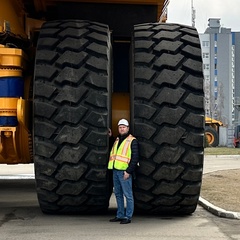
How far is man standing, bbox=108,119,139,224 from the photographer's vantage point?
287 inches

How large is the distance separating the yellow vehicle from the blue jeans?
97 millimetres

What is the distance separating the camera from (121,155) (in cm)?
748

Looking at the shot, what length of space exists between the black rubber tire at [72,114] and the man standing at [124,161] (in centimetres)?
22

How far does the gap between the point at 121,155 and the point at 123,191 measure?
446 millimetres

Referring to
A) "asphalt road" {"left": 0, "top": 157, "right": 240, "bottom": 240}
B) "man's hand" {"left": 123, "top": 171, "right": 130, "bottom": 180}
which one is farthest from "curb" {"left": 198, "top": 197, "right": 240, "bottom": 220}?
"man's hand" {"left": 123, "top": 171, "right": 130, "bottom": 180}

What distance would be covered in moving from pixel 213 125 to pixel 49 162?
3871 cm

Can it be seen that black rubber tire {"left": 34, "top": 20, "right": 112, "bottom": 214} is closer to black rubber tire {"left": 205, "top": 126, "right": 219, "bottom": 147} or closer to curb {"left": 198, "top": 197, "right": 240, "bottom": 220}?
curb {"left": 198, "top": 197, "right": 240, "bottom": 220}

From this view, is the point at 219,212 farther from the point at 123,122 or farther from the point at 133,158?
the point at 123,122

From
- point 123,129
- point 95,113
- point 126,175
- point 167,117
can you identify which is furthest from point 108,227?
point 167,117

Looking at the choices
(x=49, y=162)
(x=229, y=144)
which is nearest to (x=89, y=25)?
(x=49, y=162)

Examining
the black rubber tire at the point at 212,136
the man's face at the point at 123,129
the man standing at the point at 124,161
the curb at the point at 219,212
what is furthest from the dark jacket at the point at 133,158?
the black rubber tire at the point at 212,136

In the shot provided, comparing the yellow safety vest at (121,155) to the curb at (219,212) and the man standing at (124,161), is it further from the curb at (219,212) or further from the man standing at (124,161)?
the curb at (219,212)

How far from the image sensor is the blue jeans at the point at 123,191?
24.6 feet

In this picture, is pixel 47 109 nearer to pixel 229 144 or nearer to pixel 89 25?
pixel 89 25
